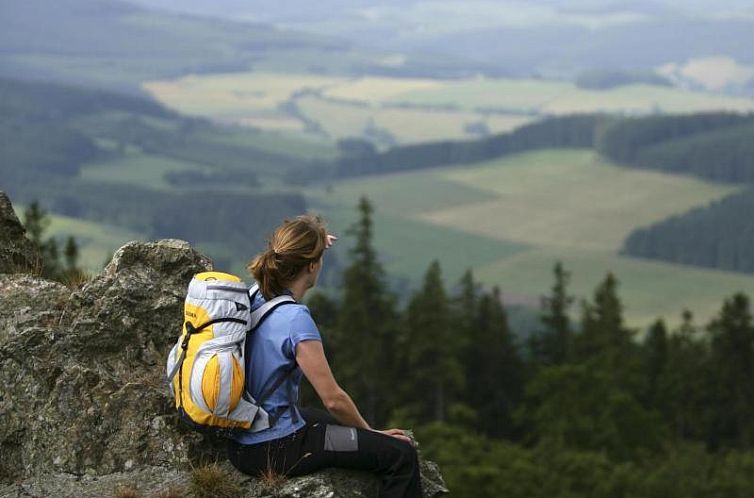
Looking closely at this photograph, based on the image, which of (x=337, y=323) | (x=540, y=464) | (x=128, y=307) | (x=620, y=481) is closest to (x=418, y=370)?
(x=337, y=323)

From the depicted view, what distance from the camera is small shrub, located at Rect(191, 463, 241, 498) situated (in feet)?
38.0

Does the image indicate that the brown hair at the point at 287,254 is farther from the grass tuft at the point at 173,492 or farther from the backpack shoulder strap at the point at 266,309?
the grass tuft at the point at 173,492

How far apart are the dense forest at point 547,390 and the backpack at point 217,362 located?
45876mm

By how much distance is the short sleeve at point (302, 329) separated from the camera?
11.4 meters

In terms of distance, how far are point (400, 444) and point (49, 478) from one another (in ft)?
11.8

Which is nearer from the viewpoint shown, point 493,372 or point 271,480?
point 271,480

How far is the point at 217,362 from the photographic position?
442 inches

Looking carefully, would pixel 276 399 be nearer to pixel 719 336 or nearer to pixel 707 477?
pixel 707 477

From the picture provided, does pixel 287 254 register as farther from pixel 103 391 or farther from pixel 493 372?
pixel 493 372

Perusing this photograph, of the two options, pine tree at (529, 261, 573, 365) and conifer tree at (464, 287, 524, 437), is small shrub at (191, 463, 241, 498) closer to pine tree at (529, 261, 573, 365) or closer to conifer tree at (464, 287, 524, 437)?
conifer tree at (464, 287, 524, 437)

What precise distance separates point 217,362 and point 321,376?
95 centimetres

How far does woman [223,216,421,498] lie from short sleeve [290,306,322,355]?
0.5 inches

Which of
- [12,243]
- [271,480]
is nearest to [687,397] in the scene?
[12,243]

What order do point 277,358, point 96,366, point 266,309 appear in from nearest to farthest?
point 277,358, point 266,309, point 96,366
